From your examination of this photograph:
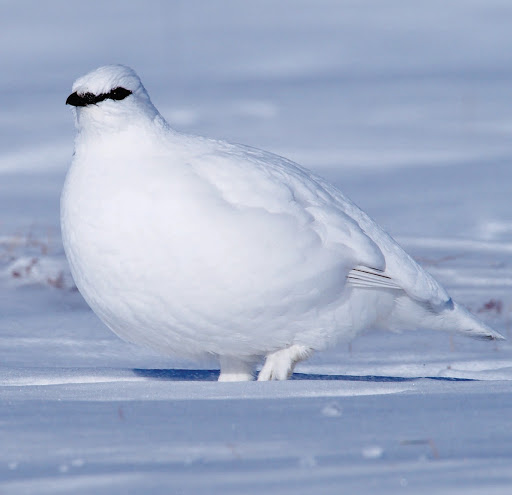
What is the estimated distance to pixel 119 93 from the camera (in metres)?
3.80

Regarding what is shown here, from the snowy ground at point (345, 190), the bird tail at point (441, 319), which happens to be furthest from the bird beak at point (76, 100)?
the bird tail at point (441, 319)

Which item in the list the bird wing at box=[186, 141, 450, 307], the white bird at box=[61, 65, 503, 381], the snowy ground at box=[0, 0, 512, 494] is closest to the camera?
the snowy ground at box=[0, 0, 512, 494]

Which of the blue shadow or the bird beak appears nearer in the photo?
the bird beak

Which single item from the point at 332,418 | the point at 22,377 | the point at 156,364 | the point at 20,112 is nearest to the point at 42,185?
the point at 20,112

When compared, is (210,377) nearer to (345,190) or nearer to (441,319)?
(441,319)

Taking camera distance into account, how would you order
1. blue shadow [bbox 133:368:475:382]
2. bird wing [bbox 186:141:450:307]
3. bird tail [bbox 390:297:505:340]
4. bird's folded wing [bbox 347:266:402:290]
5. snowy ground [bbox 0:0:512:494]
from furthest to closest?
bird tail [bbox 390:297:505:340] < blue shadow [bbox 133:368:475:382] < bird's folded wing [bbox 347:266:402:290] < bird wing [bbox 186:141:450:307] < snowy ground [bbox 0:0:512:494]

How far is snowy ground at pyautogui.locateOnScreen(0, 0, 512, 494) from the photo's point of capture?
2.23m

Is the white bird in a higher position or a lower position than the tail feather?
higher

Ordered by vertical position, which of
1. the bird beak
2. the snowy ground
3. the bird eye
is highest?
the bird eye

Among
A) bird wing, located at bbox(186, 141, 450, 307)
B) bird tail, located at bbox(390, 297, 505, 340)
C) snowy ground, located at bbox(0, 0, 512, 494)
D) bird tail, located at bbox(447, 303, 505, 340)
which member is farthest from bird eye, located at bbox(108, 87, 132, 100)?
bird tail, located at bbox(447, 303, 505, 340)

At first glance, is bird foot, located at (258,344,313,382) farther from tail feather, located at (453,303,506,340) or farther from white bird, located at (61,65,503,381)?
tail feather, located at (453,303,506,340)

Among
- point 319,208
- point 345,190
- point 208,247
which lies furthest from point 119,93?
point 345,190

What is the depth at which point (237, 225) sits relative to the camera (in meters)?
3.57

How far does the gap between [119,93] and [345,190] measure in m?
5.09
